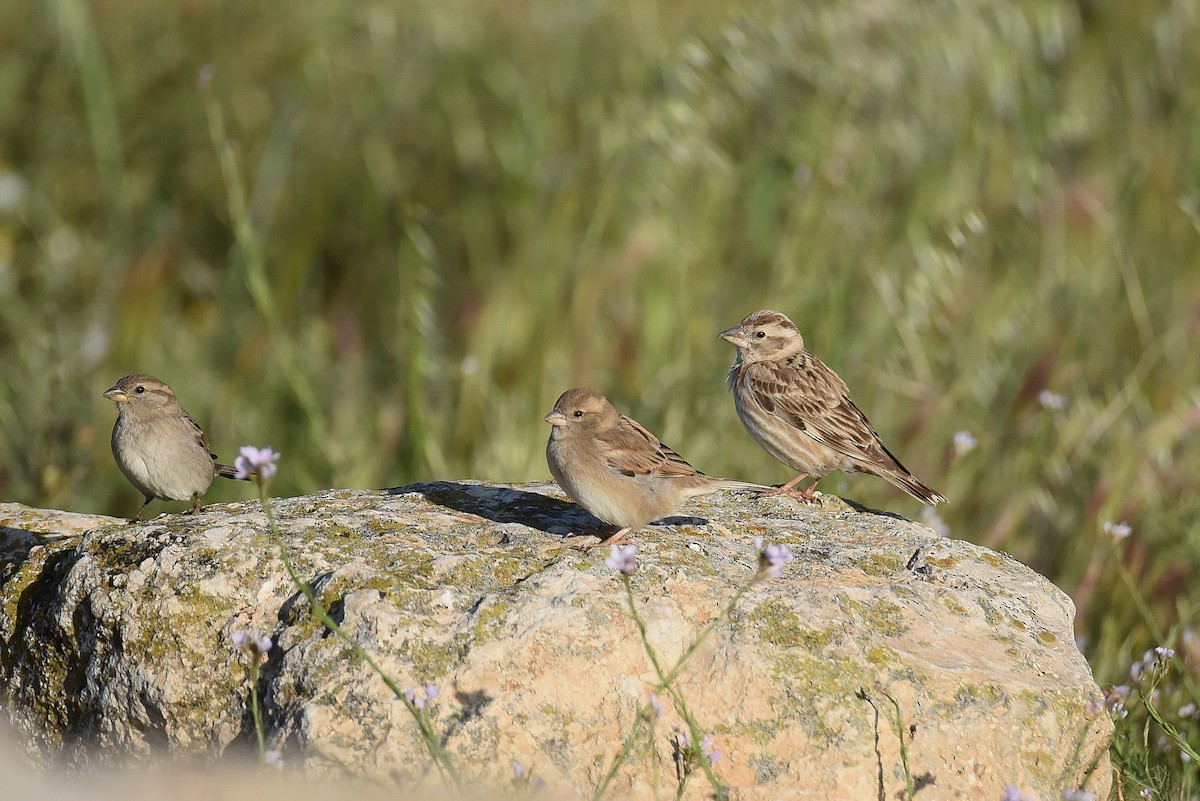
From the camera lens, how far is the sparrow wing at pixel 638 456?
4883mm

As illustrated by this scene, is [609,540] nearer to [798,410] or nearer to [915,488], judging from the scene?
[915,488]

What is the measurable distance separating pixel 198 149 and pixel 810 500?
520cm

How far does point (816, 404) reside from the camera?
6.78 m

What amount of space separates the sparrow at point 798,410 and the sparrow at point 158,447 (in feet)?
7.63

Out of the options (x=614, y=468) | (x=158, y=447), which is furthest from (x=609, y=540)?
(x=158, y=447)

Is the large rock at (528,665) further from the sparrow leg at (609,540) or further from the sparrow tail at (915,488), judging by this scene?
the sparrow tail at (915,488)

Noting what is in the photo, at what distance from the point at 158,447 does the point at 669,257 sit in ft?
10.3

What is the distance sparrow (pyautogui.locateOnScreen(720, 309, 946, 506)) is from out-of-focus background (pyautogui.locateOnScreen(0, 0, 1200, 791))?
0.48ft

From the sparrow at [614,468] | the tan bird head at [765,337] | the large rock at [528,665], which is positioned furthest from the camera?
the tan bird head at [765,337]

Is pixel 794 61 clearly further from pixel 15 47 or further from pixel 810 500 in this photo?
pixel 15 47

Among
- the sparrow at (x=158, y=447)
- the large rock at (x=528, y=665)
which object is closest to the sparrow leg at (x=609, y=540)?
the large rock at (x=528, y=665)

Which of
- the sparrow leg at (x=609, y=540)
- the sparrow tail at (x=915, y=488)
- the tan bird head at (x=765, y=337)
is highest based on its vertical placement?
the sparrow leg at (x=609, y=540)

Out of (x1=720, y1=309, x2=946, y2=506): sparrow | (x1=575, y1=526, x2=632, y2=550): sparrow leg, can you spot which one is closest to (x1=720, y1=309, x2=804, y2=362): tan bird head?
(x1=720, y1=309, x2=946, y2=506): sparrow

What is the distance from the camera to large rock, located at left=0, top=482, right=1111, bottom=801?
11.5 feet
